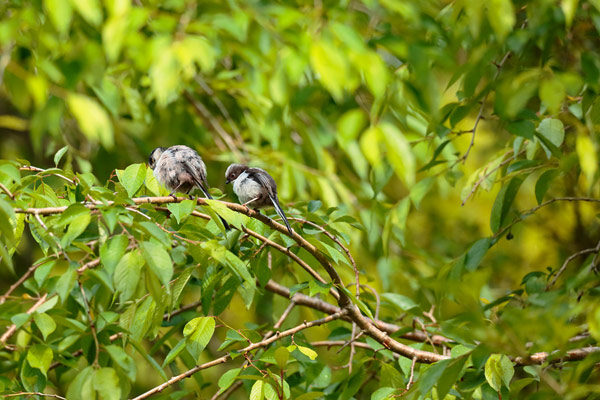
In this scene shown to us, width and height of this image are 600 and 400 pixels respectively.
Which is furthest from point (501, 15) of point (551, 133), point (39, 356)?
point (39, 356)

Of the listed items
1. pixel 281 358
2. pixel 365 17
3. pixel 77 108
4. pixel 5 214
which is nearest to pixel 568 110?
pixel 365 17

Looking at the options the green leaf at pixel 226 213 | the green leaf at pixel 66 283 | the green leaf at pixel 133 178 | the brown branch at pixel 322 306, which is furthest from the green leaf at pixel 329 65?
the brown branch at pixel 322 306

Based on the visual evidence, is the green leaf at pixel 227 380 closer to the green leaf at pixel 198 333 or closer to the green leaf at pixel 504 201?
the green leaf at pixel 198 333

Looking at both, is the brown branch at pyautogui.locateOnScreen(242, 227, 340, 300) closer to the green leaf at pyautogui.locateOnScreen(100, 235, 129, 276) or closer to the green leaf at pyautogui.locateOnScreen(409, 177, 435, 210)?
the green leaf at pyautogui.locateOnScreen(100, 235, 129, 276)

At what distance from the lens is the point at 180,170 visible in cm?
404

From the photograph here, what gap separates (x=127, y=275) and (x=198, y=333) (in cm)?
62

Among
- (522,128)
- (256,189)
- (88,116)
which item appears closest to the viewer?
(88,116)

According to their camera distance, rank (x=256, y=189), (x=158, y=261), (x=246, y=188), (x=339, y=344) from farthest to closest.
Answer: (x=246, y=188), (x=256, y=189), (x=339, y=344), (x=158, y=261)

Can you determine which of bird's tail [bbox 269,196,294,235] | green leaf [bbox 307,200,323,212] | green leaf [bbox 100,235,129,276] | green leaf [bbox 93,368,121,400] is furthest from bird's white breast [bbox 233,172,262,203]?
green leaf [bbox 93,368,121,400]

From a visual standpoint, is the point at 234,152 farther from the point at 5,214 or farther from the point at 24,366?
the point at 5,214

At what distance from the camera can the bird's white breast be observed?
396 centimetres

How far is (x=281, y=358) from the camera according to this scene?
2631 mm

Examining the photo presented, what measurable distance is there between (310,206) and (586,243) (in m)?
3.35

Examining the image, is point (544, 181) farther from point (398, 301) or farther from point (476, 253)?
point (398, 301)
